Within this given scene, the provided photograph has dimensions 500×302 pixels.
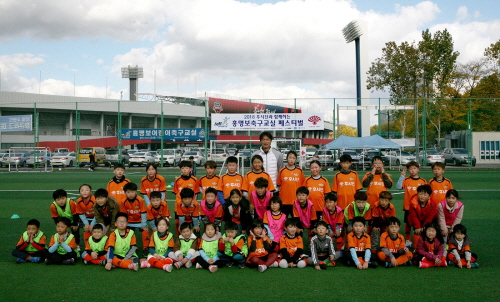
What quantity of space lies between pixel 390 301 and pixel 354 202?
7.02 feet

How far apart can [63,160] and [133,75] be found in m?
43.6

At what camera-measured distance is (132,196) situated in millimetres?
6371

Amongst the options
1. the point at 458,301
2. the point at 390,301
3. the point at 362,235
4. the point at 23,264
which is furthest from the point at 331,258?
the point at 23,264

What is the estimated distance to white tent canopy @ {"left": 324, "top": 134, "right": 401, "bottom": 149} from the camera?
22312 millimetres

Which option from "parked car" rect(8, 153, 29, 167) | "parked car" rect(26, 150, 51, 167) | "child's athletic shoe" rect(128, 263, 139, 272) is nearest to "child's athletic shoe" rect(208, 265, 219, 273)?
"child's athletic shoe" rect(128, 263, 139, 272)

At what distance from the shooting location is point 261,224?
5.73m

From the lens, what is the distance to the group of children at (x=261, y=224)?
18.2 ft

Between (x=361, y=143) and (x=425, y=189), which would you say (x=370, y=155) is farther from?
(x=425, y=189)

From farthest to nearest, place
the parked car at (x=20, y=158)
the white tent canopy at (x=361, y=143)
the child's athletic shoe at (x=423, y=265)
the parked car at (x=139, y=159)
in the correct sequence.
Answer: the parked car at (x=20, y=158)
the parked car at (x=139, y=159)
the white tent canopy at (x=361, y=143)
the child's athletic shoe at (x=423, y=265)

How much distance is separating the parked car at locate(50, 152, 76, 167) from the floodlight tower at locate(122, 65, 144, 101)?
40.3 meters

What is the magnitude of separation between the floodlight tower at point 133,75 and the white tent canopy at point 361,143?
171 feet

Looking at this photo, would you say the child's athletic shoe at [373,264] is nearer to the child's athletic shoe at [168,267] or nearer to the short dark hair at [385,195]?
the short dark hair at [385,195]

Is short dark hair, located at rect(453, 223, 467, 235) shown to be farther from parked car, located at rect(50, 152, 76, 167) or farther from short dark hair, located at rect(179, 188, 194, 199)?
parked car, located at rect(50, 152, 76, 167)

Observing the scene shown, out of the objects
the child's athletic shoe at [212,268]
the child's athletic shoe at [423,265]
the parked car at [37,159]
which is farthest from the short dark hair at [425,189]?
the parked car at [37,159]
